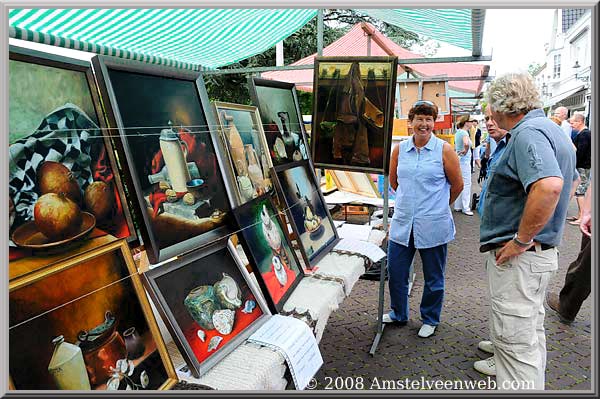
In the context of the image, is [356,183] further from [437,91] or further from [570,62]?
[570,62]

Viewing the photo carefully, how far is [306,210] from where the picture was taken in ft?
7.94

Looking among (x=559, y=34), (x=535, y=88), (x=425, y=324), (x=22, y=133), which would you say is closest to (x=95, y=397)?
(x=22, y=133)

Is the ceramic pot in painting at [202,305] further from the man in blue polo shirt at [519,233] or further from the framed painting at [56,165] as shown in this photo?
the man in blue polo shirt at [519,233]

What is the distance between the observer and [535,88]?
6.47ft

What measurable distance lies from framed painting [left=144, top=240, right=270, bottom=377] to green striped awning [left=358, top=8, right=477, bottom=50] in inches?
78.5

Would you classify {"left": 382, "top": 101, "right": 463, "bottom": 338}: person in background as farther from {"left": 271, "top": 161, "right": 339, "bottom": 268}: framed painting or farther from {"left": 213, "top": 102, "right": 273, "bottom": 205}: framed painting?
{"left": 213, "top": 102, "right": 273, "bottom": 205}: framed painting

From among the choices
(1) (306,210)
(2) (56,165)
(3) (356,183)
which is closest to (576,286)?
(3) (356,183)

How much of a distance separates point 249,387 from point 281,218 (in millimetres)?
973

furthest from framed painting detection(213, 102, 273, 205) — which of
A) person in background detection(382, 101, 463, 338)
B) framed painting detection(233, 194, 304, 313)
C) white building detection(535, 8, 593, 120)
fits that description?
white building detection(535, 8, 593, 120)

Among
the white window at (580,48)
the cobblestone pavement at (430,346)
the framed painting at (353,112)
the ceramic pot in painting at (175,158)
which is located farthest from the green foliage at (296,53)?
the white window at (580,48)

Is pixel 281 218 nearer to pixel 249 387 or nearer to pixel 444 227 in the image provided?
pixel 249 387

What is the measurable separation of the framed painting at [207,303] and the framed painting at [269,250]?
3.5 inches

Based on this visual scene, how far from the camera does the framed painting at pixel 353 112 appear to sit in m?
2.80

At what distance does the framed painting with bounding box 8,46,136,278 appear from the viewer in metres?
1.08
